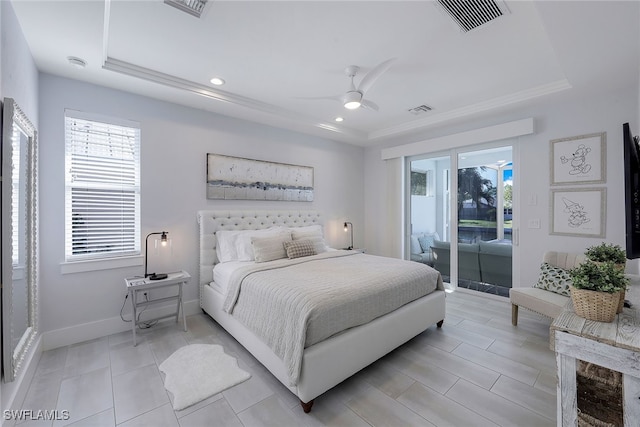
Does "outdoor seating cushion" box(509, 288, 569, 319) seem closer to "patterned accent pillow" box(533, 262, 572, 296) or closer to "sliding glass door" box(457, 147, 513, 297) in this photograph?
"patterned accent pillow" box(533, 262, 572, 296)

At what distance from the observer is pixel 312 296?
2000 millimetres

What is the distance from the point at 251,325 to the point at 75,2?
264 cm

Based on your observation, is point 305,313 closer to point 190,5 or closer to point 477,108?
point 190,5

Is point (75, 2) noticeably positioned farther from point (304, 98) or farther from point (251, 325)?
point (251, 325)

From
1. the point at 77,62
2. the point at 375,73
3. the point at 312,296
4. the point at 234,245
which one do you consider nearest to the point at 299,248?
the point at 234,245

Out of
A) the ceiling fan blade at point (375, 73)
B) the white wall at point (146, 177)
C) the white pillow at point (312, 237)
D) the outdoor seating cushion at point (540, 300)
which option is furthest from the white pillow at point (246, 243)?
the outdoor seating cushion at point (540, 300)

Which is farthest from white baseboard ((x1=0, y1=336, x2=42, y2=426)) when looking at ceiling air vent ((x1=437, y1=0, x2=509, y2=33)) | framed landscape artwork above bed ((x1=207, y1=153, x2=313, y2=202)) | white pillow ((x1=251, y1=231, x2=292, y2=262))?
ceiling air vent ((x1=437, y1=0, x2=509, y2=33))

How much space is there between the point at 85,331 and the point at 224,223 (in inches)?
70.0

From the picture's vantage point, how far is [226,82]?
3.04 metres

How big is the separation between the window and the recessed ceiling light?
1.69 feet

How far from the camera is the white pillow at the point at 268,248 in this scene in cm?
326

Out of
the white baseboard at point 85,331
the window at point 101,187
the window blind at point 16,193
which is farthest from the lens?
the window at point 101,187

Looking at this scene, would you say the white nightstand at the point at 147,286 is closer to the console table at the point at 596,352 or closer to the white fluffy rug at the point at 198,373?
the white fluffy rug at the point at 198,373

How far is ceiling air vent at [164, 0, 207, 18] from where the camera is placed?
72.3 inches
